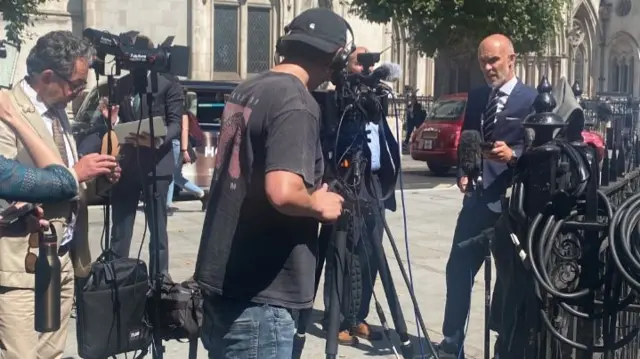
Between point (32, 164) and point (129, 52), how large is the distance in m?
1.34

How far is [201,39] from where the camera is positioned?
25.2 meters

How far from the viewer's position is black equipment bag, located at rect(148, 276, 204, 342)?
4660 millimetres

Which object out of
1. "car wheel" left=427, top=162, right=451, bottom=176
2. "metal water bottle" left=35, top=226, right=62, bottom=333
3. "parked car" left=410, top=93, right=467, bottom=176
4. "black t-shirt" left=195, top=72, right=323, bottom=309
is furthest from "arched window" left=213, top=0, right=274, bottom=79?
"black t-shirt" left=195, top=72, right=323, bottom=309

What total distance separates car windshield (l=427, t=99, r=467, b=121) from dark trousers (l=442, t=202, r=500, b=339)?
1335cm

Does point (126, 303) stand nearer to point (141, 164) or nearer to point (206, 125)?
point (141, 164)

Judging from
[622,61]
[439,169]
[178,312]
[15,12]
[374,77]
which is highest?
[622,61]

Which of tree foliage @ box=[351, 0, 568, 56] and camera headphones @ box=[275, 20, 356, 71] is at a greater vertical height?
tree foliage @ box=[351, 0, 568, 56]

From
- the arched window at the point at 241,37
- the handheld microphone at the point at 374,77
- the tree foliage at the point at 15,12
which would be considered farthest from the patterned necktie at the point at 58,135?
the arched window at the point at 241,37

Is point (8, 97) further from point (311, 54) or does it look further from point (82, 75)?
point (311, 54)

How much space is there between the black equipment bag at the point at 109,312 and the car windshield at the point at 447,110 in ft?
47.9

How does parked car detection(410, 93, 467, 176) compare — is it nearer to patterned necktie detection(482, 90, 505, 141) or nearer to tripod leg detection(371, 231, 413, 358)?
patterned necktie detection(482, 90, 505, 141)

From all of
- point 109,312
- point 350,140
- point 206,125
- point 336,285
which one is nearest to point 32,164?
point 109,312

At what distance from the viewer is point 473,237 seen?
5504 mm

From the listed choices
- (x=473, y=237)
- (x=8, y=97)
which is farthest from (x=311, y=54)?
(x=473, y=237)
